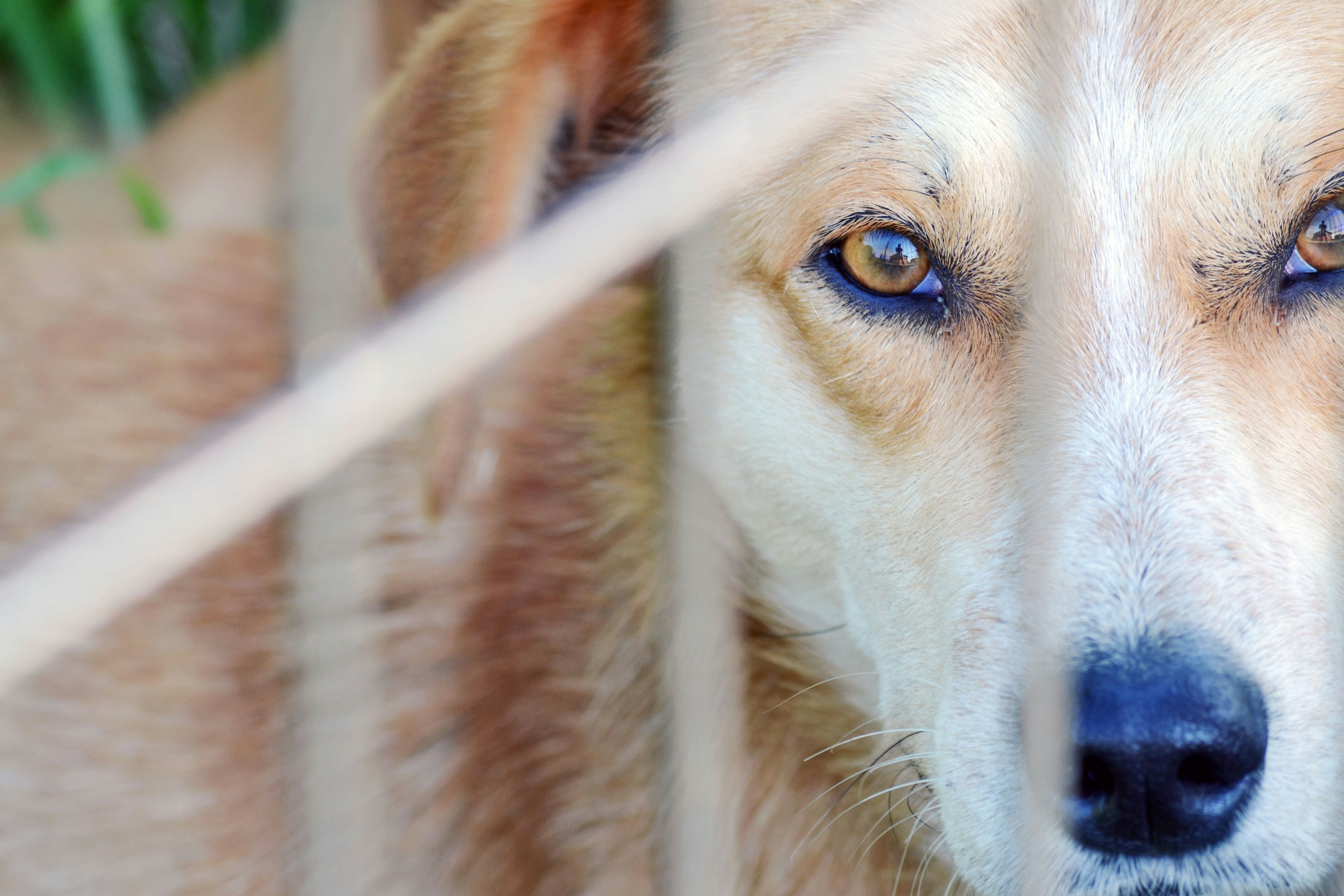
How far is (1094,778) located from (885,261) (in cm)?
64

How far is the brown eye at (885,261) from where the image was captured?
4.85 feet

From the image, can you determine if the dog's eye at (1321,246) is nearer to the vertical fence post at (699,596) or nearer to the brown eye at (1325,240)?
the brown eye at (1325,240)

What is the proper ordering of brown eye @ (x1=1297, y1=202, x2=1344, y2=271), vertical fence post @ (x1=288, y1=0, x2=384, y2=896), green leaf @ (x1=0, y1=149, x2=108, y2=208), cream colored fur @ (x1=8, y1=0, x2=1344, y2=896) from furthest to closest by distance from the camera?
green leaf @ (x1=0, y1=149, x2=108, y2=208) → vertical fence post @ (x1=288, y1=0, x2=384, y2=896) → brown eye @ (x1=1297, y1=202, x2=1344, y2=271) → cream colored fur @ (x1=8, y1=0, x2=1344, y2=896)

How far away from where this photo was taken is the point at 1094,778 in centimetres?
119

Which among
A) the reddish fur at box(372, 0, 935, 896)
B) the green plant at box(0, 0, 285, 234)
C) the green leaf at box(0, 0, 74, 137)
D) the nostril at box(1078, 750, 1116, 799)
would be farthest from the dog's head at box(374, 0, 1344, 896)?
the green leaf at box(0, 0, 74, 137)

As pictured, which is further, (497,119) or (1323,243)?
(497,119)

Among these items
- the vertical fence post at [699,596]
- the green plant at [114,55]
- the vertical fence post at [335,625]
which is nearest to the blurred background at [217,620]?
the vertical fence post at [335,625]

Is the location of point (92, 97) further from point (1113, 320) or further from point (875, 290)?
point (1113, 320)

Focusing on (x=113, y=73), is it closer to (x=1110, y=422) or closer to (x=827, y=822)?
(x=827, y=822)

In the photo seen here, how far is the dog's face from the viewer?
120 centimetres

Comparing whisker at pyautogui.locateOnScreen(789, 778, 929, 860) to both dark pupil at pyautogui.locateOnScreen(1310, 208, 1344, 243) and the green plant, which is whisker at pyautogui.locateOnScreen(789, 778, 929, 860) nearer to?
dark pupil at pyautogui.locateOnScreen(1310, 208, 1344, 243)

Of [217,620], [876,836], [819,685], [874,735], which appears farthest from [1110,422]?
[217,620]

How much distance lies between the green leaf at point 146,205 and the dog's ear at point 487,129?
1.24 meters

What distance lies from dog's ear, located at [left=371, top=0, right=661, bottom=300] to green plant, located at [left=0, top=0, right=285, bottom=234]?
6.42 ft
